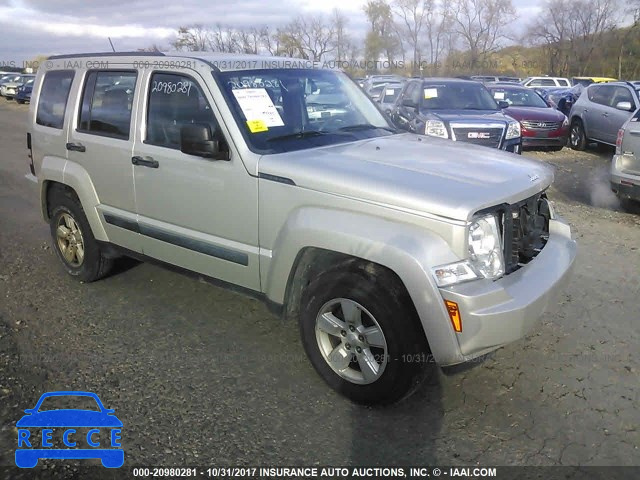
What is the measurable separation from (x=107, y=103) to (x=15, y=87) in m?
33.3

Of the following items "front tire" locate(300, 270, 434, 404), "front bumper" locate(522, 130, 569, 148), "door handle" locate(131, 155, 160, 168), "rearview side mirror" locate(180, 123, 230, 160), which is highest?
"rearview side mirror" locate(180, 123, 230, 160)

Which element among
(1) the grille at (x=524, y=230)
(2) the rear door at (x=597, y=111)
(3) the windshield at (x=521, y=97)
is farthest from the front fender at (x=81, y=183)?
(3) the windshield at (x=521, y=97)

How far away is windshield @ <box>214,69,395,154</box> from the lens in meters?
3.67

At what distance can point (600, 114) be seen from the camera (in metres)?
12.7

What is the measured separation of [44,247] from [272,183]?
12.9 ft

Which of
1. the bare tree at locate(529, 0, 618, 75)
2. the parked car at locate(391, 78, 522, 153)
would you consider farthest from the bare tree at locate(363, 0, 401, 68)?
the parked car at locate(391, 78, 522, 153)

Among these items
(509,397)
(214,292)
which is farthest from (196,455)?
(214,292)

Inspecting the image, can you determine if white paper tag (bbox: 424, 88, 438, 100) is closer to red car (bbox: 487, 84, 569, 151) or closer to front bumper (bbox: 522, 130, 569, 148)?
red car (bbox: 487, 84, 569, 151)

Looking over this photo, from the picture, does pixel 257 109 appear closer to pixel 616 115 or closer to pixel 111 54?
pixel 111 54

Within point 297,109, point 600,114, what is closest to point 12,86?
point 600,114

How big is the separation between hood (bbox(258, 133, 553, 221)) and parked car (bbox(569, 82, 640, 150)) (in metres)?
9.73

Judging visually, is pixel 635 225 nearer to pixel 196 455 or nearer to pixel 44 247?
pixel 196 455

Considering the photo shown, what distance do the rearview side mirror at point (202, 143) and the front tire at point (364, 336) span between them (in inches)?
41.0

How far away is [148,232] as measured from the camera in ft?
14.0
